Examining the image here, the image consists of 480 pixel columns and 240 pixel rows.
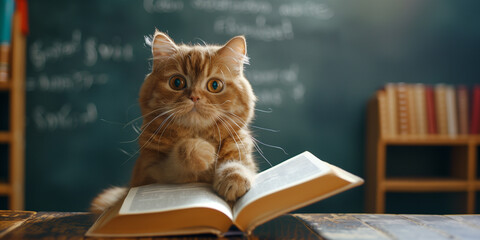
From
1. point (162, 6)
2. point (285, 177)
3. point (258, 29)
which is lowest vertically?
point (285, 177)

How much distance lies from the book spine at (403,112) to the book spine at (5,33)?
2496mm

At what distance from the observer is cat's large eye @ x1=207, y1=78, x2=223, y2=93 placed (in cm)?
95

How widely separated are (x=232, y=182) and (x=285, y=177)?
0.12m

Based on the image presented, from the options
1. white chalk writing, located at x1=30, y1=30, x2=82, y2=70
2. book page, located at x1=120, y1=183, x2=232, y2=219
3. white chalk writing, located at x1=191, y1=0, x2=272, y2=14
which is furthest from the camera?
white chalk writing, located at x1=191, y1=0, x2=272, y2=14

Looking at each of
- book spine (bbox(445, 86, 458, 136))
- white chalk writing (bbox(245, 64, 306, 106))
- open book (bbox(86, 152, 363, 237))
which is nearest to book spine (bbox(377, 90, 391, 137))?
book spine (bbox(445, 86, 458, 136))

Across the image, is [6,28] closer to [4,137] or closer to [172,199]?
[4,137]

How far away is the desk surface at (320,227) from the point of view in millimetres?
659

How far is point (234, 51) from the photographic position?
99 cm

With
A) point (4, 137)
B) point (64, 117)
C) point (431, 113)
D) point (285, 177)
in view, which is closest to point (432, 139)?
point (431, 113)

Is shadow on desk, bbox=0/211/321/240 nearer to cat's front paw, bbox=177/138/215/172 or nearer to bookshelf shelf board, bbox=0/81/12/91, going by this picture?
cat's front paw, bbox=177/138/215/172

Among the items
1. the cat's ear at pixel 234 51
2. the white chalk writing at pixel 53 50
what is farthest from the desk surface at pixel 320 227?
the white chalk writing at pixel 53 50

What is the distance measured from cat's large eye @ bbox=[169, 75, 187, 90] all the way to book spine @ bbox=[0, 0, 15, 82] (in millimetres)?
1789

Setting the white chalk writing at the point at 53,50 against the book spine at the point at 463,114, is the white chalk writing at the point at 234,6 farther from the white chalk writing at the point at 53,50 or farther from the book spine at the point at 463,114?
the book spine at the point at 463,114

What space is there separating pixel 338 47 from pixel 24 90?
2.22m
